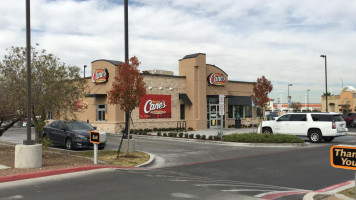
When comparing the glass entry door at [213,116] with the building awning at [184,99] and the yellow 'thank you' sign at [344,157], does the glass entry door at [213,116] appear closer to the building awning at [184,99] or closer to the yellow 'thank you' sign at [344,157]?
the building awning at [184,99]

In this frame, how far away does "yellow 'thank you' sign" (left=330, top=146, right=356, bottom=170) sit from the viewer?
5.67m

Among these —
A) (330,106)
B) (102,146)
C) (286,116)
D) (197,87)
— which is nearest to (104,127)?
(197,87)

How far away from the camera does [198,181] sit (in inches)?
340

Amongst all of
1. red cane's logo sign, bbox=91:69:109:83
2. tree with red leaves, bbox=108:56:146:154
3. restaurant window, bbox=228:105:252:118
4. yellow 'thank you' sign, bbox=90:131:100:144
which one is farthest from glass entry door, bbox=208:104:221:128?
yellow 'thank you' sign, bbox=90:131:100:144

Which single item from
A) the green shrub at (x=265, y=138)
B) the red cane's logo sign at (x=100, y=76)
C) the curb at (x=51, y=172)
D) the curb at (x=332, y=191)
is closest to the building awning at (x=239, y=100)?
the red cane's logo sign at (x=100, y=76)

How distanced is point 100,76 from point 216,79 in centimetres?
1191

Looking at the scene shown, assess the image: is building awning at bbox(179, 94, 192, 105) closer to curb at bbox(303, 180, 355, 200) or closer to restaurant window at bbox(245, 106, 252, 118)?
restaurant window at bbox(245, 106, 252, 118)

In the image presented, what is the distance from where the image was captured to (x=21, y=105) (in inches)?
479

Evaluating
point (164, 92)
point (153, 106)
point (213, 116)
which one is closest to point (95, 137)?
point (153, 106)

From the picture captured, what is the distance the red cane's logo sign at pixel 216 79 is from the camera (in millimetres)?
32281

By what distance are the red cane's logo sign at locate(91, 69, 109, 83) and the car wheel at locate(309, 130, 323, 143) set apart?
660 inches

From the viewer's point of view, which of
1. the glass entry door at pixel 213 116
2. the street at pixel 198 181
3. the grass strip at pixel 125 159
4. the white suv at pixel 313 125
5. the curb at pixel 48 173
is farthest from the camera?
the glass entry door at pixel 213 116

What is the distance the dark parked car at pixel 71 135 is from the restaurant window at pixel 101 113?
1070 centimetres

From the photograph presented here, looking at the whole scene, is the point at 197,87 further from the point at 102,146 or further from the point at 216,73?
the point at 102,146
